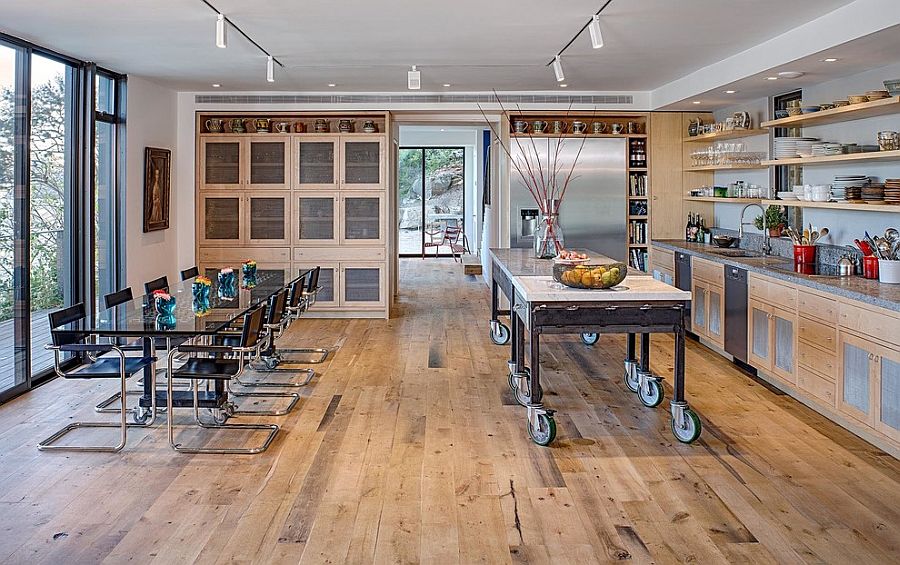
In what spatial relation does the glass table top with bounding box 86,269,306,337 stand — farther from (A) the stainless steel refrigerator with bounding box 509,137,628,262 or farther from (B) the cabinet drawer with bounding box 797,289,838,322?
(A) the stainless steel refrigerator with bounding box 509,137,628,262

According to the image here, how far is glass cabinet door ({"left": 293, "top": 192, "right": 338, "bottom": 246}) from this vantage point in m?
9.43

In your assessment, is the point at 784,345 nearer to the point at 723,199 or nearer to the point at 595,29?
the point at 595,29

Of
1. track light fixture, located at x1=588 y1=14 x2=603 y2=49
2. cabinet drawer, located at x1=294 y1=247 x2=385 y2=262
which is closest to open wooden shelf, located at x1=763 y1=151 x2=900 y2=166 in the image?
track light fixture, located at x1=588 y1=14 x2=603 y2=49

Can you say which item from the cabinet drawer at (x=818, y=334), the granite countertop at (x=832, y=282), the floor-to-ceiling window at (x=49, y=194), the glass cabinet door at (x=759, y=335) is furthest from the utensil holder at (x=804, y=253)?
the floor-to-ceiling window at (x=49, y=194)

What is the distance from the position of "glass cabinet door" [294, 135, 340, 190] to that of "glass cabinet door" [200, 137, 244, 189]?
0.64 metres

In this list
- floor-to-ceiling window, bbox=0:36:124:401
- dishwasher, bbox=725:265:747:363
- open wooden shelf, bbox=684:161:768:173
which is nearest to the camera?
floor-to-ceiling window, bbox=0:36:124:401

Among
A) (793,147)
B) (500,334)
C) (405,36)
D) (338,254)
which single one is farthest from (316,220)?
(793,147)

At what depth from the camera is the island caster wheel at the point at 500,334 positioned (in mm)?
7898

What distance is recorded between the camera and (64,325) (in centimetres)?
464

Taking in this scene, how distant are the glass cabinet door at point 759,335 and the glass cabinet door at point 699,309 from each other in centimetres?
109

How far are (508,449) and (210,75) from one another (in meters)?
5.08

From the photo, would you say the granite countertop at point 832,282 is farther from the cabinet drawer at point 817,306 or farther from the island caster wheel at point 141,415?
the island caster wheel at point 141,415

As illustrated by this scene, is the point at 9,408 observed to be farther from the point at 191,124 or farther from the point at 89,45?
the point at 191,124

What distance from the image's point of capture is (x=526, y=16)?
5340mm
